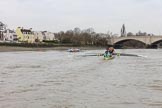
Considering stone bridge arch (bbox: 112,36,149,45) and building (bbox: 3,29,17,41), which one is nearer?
stone bridge arch (bbox: 112,36,149,45)

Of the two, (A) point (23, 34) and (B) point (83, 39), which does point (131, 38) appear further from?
(A) point (23, 34)

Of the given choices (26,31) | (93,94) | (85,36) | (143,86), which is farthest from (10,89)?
(26,31)

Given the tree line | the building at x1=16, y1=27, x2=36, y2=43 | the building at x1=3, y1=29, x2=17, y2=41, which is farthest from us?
the building at x1=16, y1=27, x2=36, y2=43

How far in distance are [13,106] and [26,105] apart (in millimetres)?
565

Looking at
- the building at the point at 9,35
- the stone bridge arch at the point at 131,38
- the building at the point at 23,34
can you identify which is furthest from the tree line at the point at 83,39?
the building at the point at 9,35

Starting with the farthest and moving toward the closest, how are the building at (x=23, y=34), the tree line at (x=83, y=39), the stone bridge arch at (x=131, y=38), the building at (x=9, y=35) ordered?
the building at (x=23, y=34)
the building at (x=9, y=35)
the tree line at (x=83, y=39)
the stone bridge arch at (x=131, y=38)

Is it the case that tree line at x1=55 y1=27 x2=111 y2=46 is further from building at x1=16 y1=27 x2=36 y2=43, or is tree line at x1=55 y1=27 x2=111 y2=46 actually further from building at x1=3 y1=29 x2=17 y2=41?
building at x1=3 y1=29 x2=17 y2=41

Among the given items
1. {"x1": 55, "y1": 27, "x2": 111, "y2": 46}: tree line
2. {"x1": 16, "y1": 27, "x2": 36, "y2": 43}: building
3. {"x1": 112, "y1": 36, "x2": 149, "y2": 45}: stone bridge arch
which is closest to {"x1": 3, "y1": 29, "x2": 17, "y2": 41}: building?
{"x1": 16, "y1": 27, "x2": 36, "y2": 43}: building

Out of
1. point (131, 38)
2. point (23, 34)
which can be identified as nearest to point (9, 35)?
point (23, 34)

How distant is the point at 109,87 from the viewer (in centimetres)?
2194

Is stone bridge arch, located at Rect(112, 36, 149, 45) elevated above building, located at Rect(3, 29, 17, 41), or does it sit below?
below

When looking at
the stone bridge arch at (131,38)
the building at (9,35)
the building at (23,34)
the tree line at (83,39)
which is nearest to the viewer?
the stone bridge arch at (131,38)

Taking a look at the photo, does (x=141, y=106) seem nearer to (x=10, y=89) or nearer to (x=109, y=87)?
(x=109, y=87)

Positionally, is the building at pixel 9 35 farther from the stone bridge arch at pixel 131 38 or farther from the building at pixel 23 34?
the stone bridge arch at pixel 131 38
